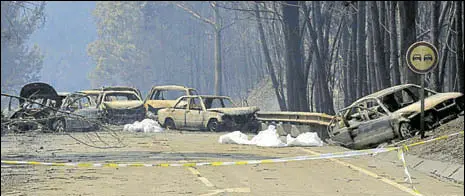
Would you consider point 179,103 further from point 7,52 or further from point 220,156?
point 7,52

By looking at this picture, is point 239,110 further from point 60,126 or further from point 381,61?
point 60,126

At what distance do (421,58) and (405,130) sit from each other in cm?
206

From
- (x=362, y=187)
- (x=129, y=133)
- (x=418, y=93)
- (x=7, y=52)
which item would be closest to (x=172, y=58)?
(x=7, y=52)

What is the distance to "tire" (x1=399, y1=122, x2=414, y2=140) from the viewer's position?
24609 mm

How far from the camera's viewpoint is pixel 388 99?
27422 millimetres

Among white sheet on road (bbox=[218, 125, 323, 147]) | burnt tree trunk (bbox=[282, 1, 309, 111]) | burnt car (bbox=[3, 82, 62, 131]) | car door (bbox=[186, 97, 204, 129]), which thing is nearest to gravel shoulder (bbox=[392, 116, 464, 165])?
white sheet on road (bbox=[218, 125, 323, 147])

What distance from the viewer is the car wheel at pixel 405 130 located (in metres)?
24.6

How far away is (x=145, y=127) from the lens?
125 feet

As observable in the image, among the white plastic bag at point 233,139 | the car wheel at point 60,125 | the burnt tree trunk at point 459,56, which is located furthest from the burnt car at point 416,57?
the car wheel at point 60,125

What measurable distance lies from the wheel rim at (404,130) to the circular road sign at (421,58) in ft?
5.63

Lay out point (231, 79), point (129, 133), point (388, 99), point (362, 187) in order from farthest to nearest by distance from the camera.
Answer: point (231, 79), point (129, 133), point (388, 99), point (362, 187)

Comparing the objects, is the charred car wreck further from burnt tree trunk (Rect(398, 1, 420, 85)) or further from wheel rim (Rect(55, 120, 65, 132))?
burnt tree trunk (Rect(398, 1, 420, 85))

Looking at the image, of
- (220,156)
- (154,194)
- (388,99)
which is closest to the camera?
(154,194)

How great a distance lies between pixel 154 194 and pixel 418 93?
14349 millimetres
